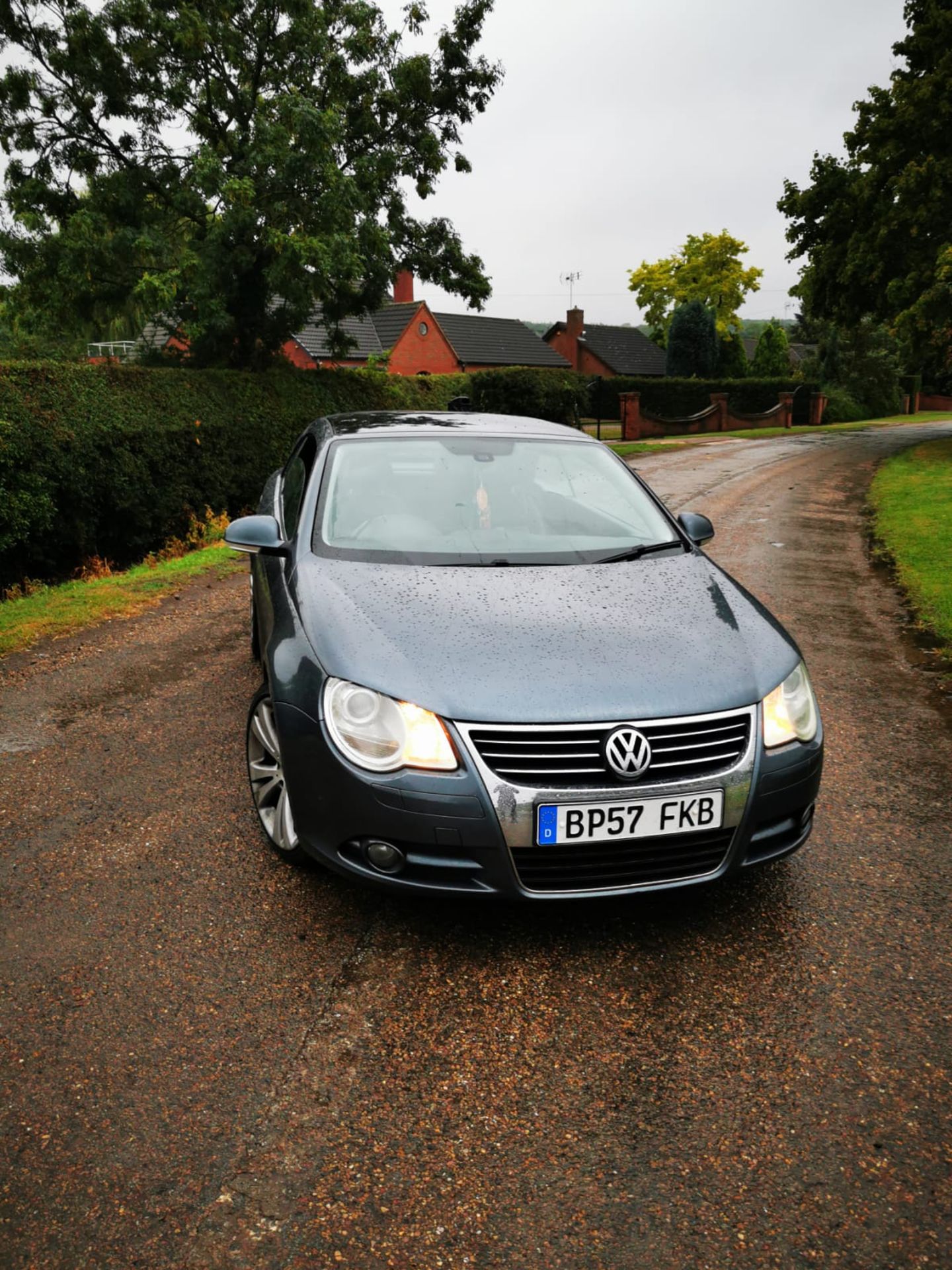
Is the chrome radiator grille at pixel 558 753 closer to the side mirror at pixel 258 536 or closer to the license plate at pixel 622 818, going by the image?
the license plate at pixel 622 818

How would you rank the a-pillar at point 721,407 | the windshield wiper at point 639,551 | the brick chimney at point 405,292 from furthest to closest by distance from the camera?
1. the brick chimney at point 405,292
2. the a-pillar at point 721,407
3. the windshield wiper at point 639,551

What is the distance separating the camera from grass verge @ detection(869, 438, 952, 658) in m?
8.34

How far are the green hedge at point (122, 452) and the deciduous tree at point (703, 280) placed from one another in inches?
2080

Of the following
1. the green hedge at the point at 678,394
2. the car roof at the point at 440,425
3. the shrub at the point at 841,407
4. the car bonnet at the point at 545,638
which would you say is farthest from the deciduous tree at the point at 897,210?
the car bonnet at the point at 545,638

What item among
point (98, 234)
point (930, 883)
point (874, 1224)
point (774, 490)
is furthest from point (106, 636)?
point (774, 490)

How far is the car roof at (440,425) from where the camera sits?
5117mm

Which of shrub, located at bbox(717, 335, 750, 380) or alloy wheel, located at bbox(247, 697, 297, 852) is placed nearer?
alloy wheel, located at bbox(247, 697, 297, 852)

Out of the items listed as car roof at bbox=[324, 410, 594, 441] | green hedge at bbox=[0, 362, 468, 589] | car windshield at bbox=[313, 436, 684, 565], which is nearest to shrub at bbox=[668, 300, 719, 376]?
green hedge at bbox=[0, 362, 468, 589]

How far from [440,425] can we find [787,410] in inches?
1608

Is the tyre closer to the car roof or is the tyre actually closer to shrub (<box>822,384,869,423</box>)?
the car roof

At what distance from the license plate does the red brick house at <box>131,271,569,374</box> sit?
45.2 m

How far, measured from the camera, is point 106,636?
7605 millimetres

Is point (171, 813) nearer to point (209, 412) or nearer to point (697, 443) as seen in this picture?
point (209, 412)

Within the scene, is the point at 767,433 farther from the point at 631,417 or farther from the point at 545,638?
the point at 545,638
